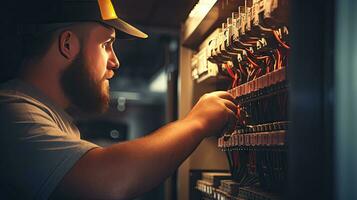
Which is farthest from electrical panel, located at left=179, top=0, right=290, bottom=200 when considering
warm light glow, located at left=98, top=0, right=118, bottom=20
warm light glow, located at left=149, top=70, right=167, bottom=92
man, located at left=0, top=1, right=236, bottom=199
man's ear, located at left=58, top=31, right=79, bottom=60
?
warm light glow, located at left=149, top=70, right=167, bottom=92

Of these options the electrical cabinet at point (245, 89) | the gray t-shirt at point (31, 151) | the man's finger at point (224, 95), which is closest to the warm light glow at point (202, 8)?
the electrical cabinet at point (245, 89)

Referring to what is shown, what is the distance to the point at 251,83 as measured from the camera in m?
1.56

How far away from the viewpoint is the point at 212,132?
147cm

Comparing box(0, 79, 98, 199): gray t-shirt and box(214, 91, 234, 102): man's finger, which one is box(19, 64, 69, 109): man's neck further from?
box(214, 91, 234, 102): man's finger

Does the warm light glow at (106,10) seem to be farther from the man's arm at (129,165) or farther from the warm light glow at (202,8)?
the man's arm at (129,165)

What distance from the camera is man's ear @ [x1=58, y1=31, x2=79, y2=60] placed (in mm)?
1642

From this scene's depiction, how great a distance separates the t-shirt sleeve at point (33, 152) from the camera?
1.28 meters

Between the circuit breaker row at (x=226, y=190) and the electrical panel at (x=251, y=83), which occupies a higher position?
the electrical panel at (x=251, y=83)

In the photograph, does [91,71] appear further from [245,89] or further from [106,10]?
[245,89]

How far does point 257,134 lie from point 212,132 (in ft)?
0.48

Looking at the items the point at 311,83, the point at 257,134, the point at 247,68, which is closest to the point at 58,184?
the point at 257,134

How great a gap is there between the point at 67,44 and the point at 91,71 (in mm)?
126

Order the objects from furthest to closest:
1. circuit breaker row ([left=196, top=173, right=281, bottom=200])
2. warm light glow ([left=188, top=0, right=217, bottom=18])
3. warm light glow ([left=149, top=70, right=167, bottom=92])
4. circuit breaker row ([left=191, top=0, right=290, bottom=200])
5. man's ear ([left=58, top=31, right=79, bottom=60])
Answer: warm light glow ([left=149, top=70, right=167, bottom=92]) < warm light glow ([left=188, top=0, right=217, bottom=18]) < man's ear ([left=58, top=31, right=79, bottom=60]) < circuit breaker row ([left=196, top=173, right=281, bottom=200]) < circuit breaker row ([left=191, top=0, right=290, bottom=200])

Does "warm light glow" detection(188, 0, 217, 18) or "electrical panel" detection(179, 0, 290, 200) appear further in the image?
"warm light glow" detection(188, 0, 217, 18)
